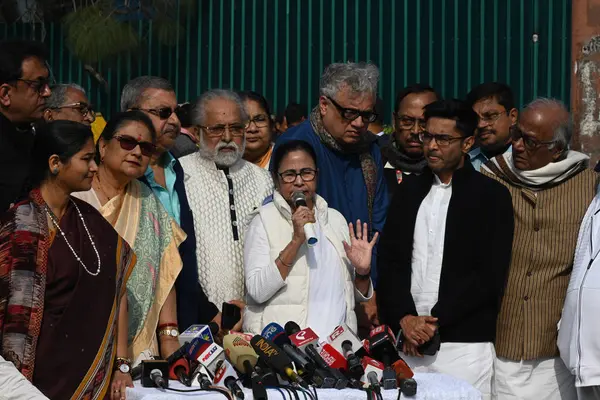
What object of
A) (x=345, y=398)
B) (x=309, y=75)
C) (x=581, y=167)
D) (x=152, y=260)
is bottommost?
(x=345, y=398)

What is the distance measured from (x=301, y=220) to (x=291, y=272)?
0.90 ft

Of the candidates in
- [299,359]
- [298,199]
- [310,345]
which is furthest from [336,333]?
[298,199]

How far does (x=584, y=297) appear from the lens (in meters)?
5.97

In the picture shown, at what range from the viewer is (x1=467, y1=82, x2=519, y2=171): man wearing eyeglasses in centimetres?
729

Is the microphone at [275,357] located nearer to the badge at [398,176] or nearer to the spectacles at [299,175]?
the spectacles at [299,175]

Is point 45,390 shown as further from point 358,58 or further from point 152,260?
point 358,58

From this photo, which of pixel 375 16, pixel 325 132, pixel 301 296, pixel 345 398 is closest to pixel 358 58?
pixel 375 16

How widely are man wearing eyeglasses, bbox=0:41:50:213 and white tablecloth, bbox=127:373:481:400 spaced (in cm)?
146

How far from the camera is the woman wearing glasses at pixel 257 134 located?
7.52 meters

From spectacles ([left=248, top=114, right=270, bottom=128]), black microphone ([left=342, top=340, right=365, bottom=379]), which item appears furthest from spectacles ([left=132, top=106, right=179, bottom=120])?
black microphone ([left=342, top=340, right=365, bottom=379])

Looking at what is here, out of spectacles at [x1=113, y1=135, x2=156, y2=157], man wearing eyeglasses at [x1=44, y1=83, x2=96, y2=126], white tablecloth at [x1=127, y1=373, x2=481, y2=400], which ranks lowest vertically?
white tablecloth at [x1=127, y1=373, x2=481, y2=400]

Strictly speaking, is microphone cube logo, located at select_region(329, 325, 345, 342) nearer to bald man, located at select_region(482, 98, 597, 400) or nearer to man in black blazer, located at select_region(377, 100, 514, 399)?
man in black blazer, located at select_region(377, 100, 514, 399)

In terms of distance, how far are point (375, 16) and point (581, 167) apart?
3875mm

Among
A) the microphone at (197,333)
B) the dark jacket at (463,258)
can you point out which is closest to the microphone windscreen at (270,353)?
the microphone at (197,333)
